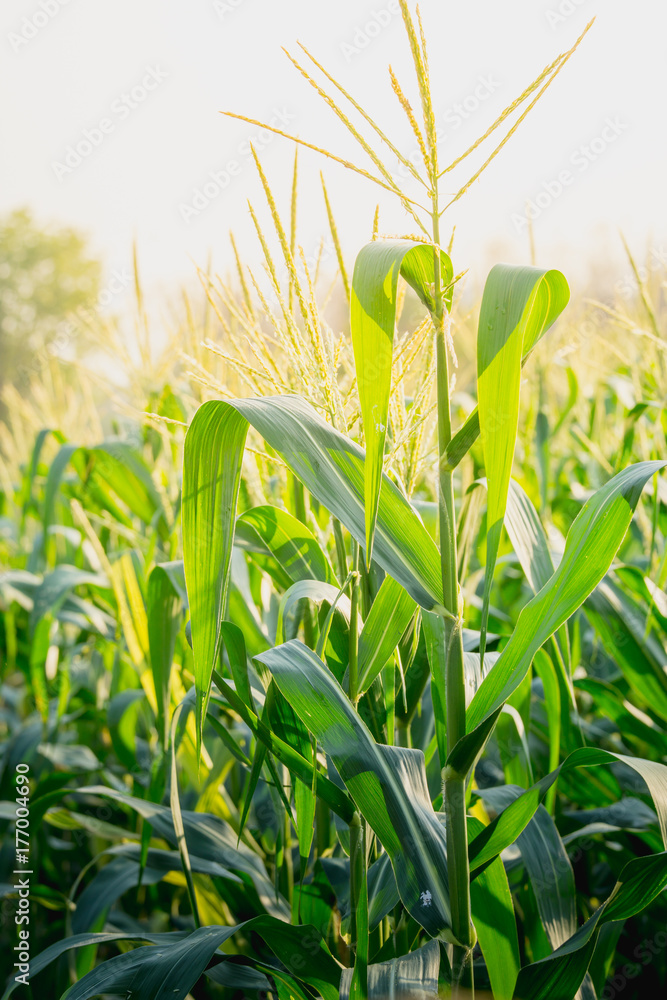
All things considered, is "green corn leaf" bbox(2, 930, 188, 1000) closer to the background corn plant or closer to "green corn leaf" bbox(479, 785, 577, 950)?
the background corn plant

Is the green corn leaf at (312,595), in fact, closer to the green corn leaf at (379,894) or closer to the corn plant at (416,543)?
the corn plant at (416,543)

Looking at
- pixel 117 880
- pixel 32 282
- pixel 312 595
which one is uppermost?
pixel 32 282

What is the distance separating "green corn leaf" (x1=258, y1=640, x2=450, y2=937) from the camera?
68cm

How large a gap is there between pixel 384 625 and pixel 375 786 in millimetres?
168

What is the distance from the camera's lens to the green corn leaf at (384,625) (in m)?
0.76

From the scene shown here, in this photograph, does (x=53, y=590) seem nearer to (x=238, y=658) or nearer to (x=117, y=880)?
(x=117, y=880)

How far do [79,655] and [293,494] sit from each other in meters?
1.53

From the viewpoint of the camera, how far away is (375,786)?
27.4 inches

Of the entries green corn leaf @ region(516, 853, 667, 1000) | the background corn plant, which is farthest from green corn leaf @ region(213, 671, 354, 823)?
green corn leaf @ region(516, 853, 667, 1000)

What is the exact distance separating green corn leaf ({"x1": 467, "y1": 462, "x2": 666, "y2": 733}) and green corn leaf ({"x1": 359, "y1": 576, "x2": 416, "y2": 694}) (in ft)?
0.35

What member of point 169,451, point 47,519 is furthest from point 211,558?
point 47,519


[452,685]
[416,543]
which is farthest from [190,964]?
[416,543]

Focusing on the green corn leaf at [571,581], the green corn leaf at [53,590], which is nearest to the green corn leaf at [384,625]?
the green corn leaf at [571,581]

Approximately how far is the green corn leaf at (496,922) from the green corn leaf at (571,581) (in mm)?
241
